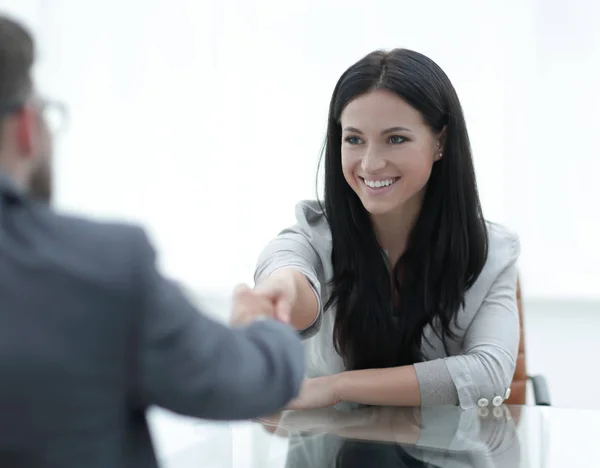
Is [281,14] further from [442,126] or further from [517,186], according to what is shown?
[442,126]

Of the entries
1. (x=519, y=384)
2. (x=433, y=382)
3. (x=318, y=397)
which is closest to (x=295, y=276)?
(x=318, y=397)

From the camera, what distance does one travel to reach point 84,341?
73 cm

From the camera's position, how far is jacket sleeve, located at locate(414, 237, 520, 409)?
188 centimetres

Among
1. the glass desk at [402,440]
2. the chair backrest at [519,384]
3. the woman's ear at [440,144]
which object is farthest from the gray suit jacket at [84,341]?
the chair backrest at [519,384]

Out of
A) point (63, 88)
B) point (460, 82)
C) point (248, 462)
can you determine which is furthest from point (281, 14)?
point (248, 462)

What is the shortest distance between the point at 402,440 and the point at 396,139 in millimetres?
787

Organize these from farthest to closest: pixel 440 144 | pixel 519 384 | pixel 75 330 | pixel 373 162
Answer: pixel 519 384 → pixel 440 144 → pixel 373 162 → pixel 75 330

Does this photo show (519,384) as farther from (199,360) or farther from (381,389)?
(199,360)

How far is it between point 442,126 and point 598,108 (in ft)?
9.08

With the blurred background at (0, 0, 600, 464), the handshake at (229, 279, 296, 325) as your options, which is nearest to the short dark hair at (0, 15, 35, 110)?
the handshake at (229, 279, 296, 325)

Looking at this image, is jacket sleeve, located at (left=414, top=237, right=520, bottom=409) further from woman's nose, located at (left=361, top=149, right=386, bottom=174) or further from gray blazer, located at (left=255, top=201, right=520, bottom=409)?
woman's nose, located at (left=361, top=149, right=386, bottom=174)

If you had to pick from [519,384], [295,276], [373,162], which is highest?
[373,162]

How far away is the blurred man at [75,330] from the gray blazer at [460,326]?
1.14m

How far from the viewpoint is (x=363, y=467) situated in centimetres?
148
